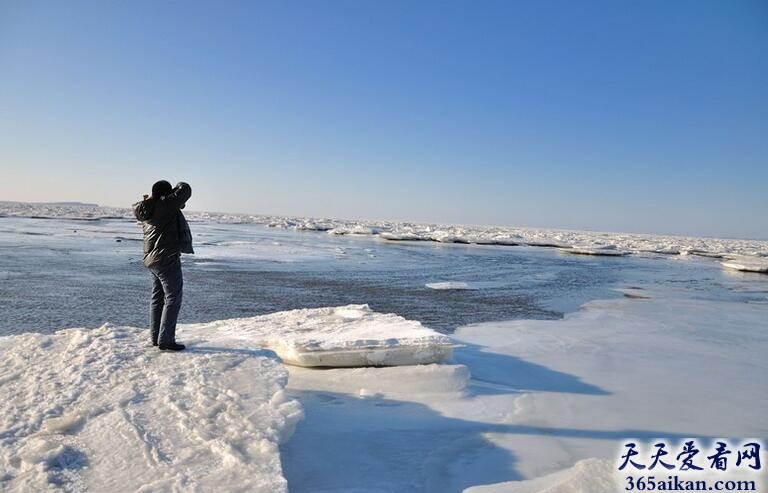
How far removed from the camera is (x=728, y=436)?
3.15 m

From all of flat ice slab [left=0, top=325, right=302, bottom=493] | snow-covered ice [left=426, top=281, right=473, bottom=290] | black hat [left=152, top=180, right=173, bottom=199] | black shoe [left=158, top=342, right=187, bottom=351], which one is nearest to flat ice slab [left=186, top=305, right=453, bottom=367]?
flat ice slab [left=0, top=325, right=302, bottom=493]

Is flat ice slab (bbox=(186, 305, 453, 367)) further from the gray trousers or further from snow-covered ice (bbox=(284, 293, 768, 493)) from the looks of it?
the gray trousers

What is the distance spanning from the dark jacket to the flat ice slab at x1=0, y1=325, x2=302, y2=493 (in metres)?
0.70

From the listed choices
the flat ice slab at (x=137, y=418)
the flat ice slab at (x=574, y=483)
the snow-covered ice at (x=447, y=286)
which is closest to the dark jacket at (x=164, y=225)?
the flat ice slab at (x=137, y=418)

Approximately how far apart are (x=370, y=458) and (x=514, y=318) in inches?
221

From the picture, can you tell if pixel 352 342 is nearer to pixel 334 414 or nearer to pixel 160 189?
pixel 334 414

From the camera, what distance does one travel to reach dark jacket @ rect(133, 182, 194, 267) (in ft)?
11.4

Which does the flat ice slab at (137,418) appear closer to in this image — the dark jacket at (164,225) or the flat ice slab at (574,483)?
the dark jacket at (164,225)

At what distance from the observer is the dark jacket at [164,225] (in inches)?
137

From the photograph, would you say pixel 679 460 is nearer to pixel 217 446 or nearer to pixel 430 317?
pixel 217 446

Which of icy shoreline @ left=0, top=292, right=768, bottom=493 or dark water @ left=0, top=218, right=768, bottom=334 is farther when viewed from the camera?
dark water @ left=0, top=218, right=768, bottom=334

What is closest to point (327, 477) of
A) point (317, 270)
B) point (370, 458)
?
point (370, 458)

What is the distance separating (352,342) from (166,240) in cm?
166

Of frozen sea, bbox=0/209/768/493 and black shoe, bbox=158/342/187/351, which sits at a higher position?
black shoe, bbox=158/342/187/351
